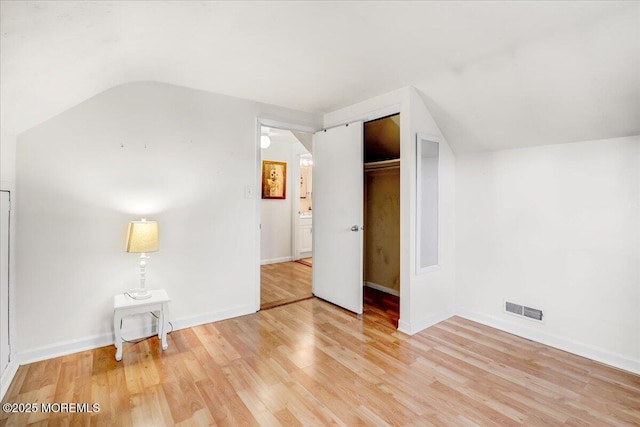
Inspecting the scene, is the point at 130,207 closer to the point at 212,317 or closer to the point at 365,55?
the point at 212,317

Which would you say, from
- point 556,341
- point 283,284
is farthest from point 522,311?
point 283,284

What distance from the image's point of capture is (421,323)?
9.90 ft

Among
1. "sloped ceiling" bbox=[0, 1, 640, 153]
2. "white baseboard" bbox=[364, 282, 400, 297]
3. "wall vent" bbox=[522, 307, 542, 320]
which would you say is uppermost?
"sloped ceiling" bbox=[0, 1, 640, 153]

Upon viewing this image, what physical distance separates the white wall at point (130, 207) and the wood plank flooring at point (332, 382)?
1.22ft

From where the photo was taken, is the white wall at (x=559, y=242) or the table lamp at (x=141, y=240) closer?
the white wall at (x=559, y=242)

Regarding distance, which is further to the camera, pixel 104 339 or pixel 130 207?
pixel 130 207

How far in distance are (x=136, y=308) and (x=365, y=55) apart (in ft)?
8.65

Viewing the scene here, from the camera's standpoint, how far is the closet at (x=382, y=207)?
156 inches

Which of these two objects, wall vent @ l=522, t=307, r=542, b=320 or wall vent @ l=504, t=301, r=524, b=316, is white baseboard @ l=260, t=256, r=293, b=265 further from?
wall vent @ l=522, t=307, r=542, b=320

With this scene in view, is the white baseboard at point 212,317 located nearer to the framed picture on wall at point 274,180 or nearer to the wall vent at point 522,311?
the wall vent at point 522,311

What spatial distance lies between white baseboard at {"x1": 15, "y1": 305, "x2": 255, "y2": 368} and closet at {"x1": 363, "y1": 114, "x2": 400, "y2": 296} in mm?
1973

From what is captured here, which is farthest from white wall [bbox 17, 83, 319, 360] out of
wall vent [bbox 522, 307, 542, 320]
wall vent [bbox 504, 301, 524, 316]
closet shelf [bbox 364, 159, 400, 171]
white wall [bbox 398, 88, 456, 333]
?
wall vent [bbox 522, 307, 542, 320]

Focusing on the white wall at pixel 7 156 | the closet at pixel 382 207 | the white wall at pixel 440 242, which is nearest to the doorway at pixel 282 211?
the closet at pixel 382 207

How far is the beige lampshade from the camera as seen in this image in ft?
8.22
